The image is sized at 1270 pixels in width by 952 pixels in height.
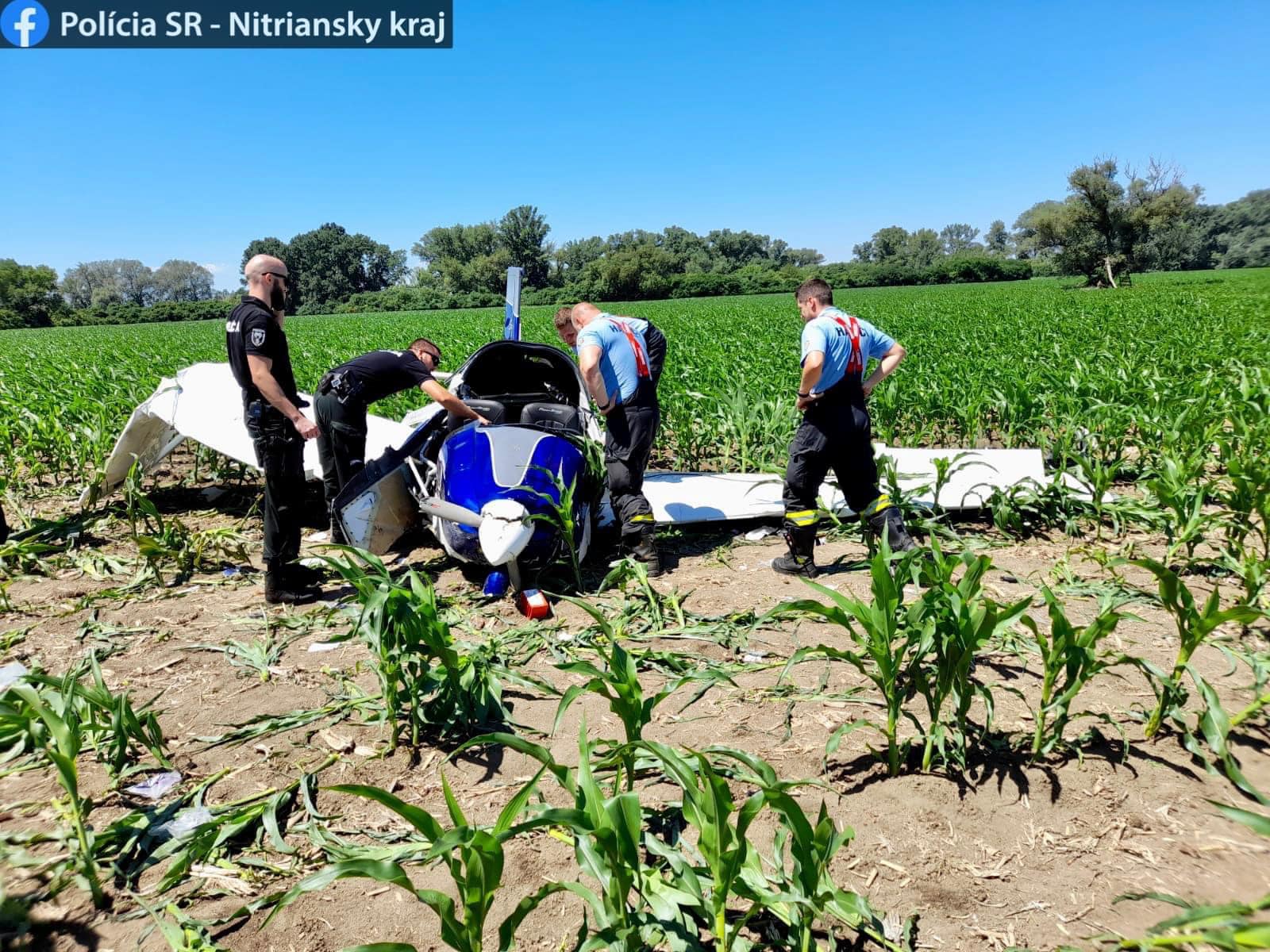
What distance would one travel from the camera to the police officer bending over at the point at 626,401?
527 centimetres

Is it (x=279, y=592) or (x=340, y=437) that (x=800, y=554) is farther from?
(x=340, y=437)

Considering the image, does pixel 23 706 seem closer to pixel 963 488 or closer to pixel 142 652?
pixel 142 652

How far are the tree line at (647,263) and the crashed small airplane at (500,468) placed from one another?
3892 cm

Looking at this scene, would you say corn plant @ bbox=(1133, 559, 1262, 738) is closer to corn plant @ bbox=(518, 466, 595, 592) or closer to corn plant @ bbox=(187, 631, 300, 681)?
corn plant @ bbox=(518, 466, 595, 592)

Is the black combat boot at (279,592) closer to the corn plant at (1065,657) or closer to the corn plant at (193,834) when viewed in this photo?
the corn plant at (193,834)

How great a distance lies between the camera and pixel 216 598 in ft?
16.3

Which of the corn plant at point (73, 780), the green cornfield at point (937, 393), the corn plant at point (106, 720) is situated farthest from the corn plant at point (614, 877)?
the green cornfield at point (937, 393)

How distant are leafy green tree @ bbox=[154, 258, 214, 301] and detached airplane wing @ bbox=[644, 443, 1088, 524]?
12733cm

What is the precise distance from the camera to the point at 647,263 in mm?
64125

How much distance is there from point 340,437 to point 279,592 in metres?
1.41

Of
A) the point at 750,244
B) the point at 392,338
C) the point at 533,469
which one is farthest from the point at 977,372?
the point at 750,244

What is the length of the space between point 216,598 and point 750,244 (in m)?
110

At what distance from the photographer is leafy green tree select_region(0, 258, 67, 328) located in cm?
6788

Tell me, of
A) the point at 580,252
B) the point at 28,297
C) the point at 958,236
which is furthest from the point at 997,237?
A: the point at 28,297
